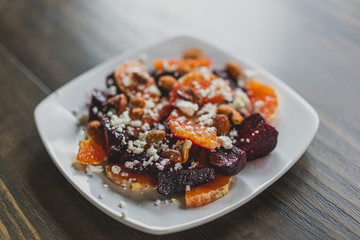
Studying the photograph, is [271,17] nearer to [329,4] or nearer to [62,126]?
[329,4]

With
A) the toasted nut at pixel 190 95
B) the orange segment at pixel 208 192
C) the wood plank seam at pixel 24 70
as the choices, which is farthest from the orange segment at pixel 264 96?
the wood plank seam at pixel 24 70

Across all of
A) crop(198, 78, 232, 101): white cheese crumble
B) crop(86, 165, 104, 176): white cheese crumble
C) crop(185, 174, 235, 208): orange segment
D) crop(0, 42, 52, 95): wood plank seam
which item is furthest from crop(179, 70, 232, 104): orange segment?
crop(0, 42, 52, 95): wood plank seam

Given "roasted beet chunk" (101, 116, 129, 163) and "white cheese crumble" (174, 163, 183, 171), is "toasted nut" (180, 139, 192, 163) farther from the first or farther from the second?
"roasted beet chunk" (101, 116, 129, 163)

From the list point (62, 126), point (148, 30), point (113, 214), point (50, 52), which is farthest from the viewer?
point (148, 30)

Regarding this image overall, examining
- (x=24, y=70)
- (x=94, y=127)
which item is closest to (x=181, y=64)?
(x=94, y=127)

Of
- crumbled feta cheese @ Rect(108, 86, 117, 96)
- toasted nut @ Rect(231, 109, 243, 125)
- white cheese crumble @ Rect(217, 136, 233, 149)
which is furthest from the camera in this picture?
crumbled feta cheese @ Rect(108, 86, 117, 96)

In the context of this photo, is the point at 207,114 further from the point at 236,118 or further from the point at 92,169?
the point at 92,169

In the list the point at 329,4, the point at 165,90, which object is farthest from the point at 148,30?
the point at 329,4

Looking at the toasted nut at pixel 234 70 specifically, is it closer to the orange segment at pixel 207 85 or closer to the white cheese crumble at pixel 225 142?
the orange segment at pixel 207 85
